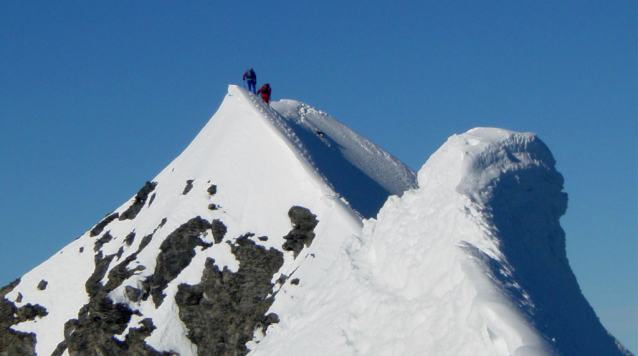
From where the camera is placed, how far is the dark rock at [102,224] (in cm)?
3244

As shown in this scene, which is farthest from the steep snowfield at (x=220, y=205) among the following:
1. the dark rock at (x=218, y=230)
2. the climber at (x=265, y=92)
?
the climber at (x=265, y=92)

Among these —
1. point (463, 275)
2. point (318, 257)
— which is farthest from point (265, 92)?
point (463, 275)

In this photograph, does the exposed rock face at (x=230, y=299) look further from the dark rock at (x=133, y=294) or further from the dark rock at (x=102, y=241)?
the dark rock at (x=102, y=241)

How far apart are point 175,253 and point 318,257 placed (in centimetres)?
624

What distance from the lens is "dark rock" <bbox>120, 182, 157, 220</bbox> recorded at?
31859 millimetres

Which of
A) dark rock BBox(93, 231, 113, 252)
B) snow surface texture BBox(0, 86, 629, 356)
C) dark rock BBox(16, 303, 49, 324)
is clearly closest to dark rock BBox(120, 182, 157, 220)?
snow surface texture BBox(0, 86, 629, 356)

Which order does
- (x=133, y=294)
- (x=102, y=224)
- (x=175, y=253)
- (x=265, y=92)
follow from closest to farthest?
(x=133, y=294), (x=175, y=253), (x=102, y=224), (x=265, y=92)

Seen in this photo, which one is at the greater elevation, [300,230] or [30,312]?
[300,230]

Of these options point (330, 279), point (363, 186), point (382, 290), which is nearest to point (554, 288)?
point (382, 290)

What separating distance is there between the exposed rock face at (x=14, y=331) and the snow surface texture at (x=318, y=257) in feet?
0.57

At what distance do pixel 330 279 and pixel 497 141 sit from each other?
431 cm

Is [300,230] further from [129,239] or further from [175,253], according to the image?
[129,239]

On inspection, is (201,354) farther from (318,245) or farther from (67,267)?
(67,267)

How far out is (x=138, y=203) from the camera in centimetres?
3222
